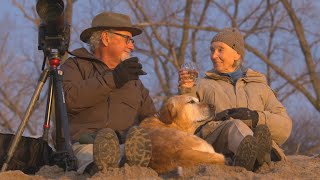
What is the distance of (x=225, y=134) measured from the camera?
520 centimetres

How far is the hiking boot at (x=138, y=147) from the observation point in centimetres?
430

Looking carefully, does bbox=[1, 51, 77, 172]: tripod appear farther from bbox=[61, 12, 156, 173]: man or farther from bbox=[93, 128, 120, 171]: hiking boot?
bbox=[93, 128, 120, 171]: hiking boot

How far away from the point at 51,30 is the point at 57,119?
0.75 metres

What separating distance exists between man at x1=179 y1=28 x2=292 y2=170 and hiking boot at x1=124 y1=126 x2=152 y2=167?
3.23 ft

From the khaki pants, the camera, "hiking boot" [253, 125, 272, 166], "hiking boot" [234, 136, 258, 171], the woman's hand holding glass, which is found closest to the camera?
"hiking boot" [234, 136, 258, 171]

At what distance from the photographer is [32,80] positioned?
18.0 meters

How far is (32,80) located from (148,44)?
3.59 m

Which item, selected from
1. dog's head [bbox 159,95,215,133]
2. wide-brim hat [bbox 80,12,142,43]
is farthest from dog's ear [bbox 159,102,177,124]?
wide-brim hat [bbox 80,12,142,43]

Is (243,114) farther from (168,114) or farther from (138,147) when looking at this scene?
(138,147)

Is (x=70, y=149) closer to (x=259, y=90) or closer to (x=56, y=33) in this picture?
(x=56, y=33)

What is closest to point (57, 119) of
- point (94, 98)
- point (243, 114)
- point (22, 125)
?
point (22, 125)

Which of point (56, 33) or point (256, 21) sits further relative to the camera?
point (256, 21)

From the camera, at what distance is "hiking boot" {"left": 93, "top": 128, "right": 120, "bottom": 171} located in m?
4.27

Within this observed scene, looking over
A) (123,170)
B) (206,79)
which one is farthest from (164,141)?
(206,79)
